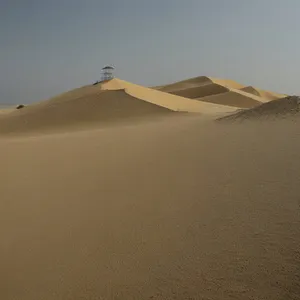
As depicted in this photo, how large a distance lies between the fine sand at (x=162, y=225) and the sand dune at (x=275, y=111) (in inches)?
52.0

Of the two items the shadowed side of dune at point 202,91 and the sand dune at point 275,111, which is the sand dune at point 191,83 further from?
the sand dune at point 275,111

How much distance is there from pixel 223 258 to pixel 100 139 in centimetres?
493

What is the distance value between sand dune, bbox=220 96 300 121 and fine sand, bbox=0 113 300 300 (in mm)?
1322

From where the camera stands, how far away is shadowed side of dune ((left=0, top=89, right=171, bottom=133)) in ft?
44.9

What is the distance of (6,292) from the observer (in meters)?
2.43

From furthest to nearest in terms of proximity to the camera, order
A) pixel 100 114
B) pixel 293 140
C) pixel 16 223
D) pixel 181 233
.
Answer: pixel 100 114
pixel 293 140
pixel 16 223
pixel 181 233

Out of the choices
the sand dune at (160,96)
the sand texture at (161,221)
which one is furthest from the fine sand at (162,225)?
the sand dune at (160,96)

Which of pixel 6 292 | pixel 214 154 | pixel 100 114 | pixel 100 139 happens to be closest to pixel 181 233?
pixel 6 292

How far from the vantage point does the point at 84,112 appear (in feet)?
48.4

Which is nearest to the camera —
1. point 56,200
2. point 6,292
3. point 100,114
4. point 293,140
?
point 6,292

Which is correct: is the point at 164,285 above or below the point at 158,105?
below

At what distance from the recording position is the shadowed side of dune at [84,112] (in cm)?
1369

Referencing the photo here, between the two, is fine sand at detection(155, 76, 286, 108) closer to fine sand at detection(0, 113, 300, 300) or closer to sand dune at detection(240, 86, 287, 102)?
sand dune at detection(240, 86, 287, 102)

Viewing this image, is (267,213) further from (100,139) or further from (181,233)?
(100,139)
